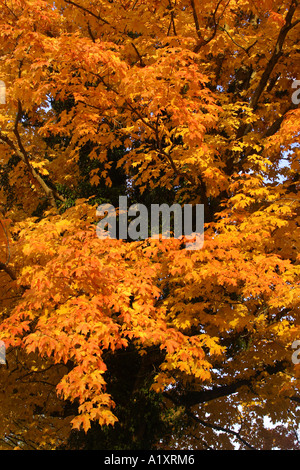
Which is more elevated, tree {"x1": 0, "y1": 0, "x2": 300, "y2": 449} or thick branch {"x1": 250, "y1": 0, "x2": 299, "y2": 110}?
thick branch {"x1": 250, "y1": 0, "x2": 299, "y2": 110}

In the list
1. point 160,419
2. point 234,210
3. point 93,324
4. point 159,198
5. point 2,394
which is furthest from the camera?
point 159,198

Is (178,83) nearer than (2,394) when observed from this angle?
Yes

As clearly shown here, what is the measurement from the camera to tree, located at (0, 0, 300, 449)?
596cm

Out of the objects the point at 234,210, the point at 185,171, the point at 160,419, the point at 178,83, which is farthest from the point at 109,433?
the point at 178,83

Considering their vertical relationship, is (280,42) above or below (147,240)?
above

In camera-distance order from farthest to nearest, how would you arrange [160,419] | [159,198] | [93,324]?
1. [159,198]
2. [160,419]
3. [93,324]

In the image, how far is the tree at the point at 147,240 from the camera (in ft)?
19.6

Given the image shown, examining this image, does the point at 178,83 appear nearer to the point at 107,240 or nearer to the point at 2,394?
the point at 107,240

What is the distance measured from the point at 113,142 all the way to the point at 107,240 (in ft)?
10.5

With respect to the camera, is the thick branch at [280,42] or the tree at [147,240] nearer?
the tree at [147,240]

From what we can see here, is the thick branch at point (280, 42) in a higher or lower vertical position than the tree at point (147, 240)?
higher

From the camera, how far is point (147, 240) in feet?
27.5

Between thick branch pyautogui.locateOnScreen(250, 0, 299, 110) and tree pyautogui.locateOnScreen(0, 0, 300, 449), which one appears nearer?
tree pyautogui.locateOnScreen(0, 0, 300, 449)
